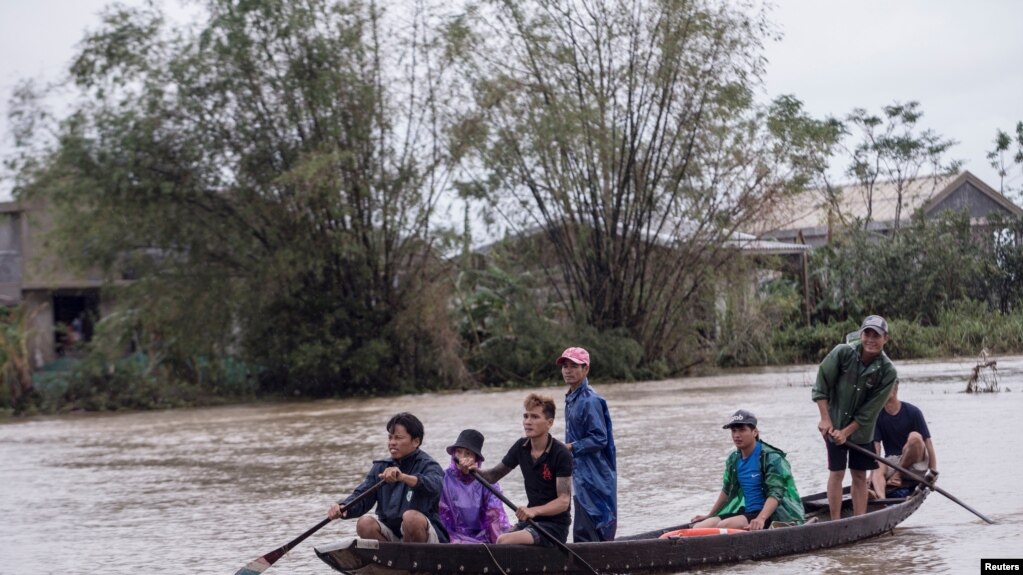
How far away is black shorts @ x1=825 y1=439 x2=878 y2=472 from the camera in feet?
27.7

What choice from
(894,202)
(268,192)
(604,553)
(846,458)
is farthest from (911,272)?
(604,553)

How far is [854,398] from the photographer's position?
330 inches

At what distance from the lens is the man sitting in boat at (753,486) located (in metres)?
7.79

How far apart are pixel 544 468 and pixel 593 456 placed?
1.47 feet

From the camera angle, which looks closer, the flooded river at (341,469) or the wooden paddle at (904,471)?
the wooden paddle at (904,471)

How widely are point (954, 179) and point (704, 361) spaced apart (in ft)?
33.0

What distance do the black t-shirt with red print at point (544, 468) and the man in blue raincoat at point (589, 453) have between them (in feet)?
0.83

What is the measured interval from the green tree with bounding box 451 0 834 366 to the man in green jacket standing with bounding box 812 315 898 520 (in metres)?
15.4

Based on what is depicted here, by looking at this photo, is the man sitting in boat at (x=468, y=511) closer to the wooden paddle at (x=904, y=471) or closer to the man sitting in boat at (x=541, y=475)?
the man sitting in boat at (x=541, y=475)

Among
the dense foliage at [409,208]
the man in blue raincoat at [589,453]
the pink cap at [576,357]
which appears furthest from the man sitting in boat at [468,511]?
Result: the dense foliage at [409,208]

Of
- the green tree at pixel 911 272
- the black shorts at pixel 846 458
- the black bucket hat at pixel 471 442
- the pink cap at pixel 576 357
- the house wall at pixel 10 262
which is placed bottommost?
the black shorts at pixel 846 458

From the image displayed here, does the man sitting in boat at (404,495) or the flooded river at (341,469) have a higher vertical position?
the man sitting in boat at (404,495)

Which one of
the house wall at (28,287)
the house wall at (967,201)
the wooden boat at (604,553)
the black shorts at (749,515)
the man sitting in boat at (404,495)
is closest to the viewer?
the wooden boat at (604,553)

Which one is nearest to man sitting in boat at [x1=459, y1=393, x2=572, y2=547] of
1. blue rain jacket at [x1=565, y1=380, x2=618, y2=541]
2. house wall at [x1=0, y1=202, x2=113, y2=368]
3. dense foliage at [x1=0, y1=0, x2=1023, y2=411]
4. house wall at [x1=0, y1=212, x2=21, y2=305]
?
blue rain jacket at [x1=565, y1=380, x2=618, y2=541]
